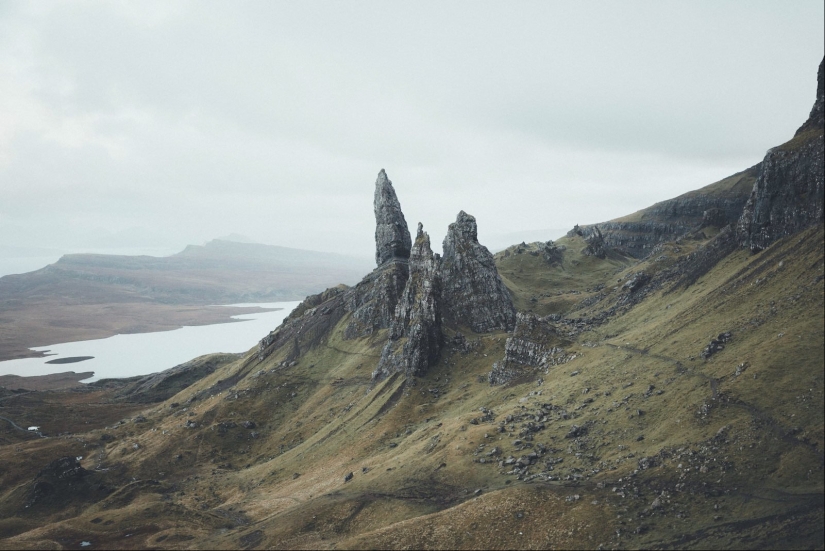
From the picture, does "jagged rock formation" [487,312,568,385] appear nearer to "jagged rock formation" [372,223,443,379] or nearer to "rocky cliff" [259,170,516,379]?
"jagged rock formation" [372,223,443,379]

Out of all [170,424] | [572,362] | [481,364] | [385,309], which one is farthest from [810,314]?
[170,424]

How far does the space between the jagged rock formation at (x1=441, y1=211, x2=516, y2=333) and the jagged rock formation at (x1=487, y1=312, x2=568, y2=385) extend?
34.4 meters

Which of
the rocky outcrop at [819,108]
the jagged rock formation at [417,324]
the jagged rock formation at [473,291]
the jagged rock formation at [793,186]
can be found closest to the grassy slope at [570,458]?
the jagged rock formation at [793,186]

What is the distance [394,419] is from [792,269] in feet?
295

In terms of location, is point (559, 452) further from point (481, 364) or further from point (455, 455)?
point (481, 364)

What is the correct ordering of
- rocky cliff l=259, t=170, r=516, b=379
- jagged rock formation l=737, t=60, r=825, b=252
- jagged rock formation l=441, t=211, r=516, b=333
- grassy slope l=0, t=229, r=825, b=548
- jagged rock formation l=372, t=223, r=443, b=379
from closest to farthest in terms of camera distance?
grassy slope l=0, t=229, r=825, b=548, jagged rock formation l=737, t=60, r=825, b=252, jagged rock formation l=372, t=223, r=443, b=379, rocky cliff l=259, t=170, r=516, b=379, jagged rock formation l=441, t=211, r=516, b=333

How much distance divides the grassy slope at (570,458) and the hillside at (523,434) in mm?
334

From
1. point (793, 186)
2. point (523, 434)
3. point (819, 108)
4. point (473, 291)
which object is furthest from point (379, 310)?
point (819, 108)

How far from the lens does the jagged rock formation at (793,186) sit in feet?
268

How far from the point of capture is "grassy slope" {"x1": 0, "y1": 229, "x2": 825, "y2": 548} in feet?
174

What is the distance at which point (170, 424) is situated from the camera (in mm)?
166750

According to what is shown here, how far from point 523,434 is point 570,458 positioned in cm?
1226

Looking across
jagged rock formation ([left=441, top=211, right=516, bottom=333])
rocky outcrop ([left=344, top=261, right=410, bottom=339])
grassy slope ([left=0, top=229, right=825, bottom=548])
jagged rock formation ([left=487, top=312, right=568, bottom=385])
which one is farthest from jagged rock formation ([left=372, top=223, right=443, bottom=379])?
rocky outcrop ([left=344, top=261, right=410, bottom=339])

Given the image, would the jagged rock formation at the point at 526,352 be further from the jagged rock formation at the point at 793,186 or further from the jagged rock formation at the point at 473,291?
the jagged rock formation at the point at 793,186
